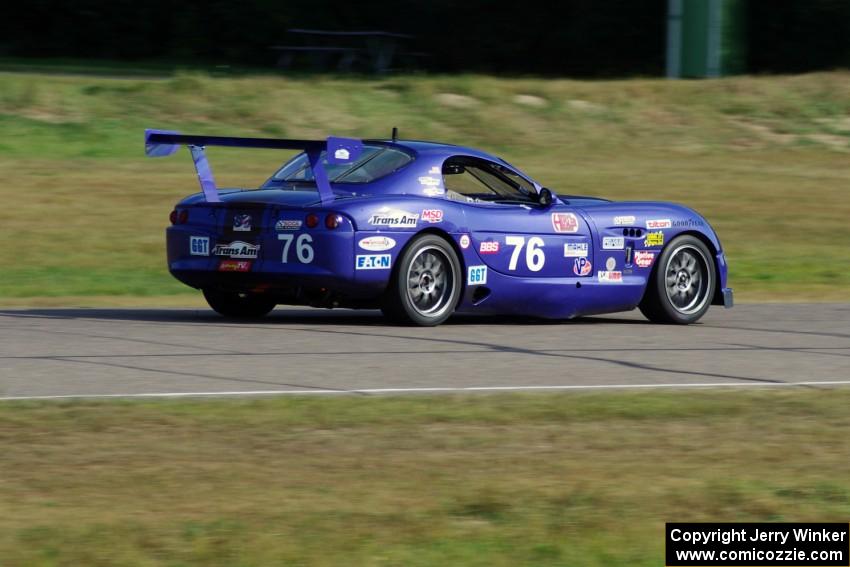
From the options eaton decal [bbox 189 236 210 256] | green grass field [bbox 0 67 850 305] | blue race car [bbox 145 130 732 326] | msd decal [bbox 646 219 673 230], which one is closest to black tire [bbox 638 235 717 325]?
blue race car [bbox 145 130 732 326]

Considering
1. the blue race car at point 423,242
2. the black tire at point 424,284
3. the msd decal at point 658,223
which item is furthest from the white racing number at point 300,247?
the msd decal at point 658,223

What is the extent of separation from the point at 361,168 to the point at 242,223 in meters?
1.00

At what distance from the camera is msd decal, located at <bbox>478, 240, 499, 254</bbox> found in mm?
11344

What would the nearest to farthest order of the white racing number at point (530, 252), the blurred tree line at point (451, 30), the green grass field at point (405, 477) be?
the green grass field at point (405, 477), the white racing number at point (530, 252), the blurred tree line at point (451, 30)

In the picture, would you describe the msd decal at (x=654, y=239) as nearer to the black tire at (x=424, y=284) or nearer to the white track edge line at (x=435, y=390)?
the black tire at (x=424, y=284)

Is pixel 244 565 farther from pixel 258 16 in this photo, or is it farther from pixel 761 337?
pixel 258 16

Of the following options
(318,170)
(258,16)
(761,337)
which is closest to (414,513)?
(318,170)

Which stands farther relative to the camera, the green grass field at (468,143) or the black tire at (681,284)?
the green grass field at (468,143)

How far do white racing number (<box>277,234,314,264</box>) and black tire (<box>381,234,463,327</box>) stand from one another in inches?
24.6

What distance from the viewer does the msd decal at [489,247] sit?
11344 mm

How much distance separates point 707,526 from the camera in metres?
5.68

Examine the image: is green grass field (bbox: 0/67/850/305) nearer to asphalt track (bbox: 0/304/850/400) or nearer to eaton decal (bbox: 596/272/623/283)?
asphalt track (bbox: 0/304/850/400)

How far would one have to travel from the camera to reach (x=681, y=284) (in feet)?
41.2

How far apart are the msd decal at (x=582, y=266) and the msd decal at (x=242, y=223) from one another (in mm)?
2534
